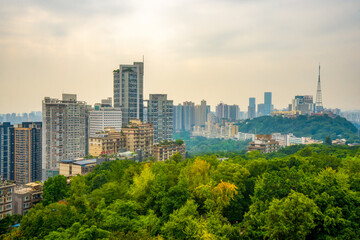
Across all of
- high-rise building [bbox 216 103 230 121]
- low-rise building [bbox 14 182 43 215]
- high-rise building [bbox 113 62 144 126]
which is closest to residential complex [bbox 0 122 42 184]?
high-rise building [bbox 113 62 144 126]

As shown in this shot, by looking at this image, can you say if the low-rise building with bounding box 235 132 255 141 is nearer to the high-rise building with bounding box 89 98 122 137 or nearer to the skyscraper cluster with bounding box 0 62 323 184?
the skyscraper cluster with bounding box 0 62 323 184

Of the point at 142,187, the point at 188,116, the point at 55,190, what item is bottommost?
the point at 55,190

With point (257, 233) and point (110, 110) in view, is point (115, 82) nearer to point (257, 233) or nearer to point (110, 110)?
point (110, 110)

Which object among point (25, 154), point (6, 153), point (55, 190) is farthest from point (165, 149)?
point (6, 153)

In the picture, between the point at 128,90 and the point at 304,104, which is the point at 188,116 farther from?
the point at 128,90

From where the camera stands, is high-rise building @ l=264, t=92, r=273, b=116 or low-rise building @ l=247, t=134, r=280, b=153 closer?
low-rise building @ l=247, t=134, r=280, b=153

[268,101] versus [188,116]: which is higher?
[268,101]
